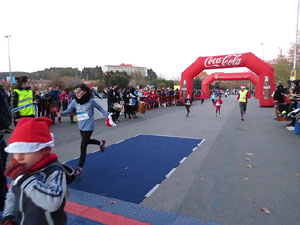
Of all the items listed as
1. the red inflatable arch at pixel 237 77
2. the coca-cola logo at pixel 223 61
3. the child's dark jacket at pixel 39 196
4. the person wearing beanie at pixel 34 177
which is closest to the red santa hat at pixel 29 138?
the person wearing beanie at pixel 34 177

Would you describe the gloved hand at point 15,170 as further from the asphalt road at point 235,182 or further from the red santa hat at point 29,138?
the asphalt road at point 235,182

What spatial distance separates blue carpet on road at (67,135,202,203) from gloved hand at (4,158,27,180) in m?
2.20

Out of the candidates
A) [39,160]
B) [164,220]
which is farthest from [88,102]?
[39,160]

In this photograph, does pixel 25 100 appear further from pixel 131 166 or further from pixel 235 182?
pixel 235 182

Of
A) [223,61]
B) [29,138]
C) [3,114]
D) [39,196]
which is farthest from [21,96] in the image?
[223,61]

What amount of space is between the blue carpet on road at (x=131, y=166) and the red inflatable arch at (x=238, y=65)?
1407 centimetres

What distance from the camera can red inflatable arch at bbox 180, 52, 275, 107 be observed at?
59.8ft

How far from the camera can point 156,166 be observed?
476cm

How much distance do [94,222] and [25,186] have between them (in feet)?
5.57

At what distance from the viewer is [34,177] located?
145cm

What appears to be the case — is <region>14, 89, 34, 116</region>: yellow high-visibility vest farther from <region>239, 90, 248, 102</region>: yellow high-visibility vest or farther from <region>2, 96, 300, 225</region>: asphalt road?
<region>239, 90, 248, 102</region>: yellow high-visibility vest

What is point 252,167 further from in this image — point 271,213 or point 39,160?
point 39,160

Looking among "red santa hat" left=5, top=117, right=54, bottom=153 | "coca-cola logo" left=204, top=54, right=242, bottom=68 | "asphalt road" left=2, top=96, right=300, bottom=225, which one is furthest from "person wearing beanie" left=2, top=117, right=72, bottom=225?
"coca-cola logo" left=204, top=54, right=242, bottom=68

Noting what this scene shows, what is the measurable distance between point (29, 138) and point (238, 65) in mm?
20369
